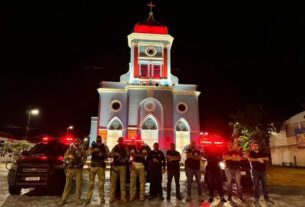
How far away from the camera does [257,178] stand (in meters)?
8.38

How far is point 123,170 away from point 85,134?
193 ft

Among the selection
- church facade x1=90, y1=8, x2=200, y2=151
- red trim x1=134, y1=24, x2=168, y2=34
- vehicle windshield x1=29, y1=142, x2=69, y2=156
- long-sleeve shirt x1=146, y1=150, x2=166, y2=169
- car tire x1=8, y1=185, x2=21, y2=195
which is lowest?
car tire x1=8, y1=185, x2=21, y2=195

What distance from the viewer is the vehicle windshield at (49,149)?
9.85 metres

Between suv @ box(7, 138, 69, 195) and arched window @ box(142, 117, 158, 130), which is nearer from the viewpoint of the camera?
suv @ box(7, 138, 69, 195)

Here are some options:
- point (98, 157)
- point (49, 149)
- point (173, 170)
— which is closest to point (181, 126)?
point (49, 149)

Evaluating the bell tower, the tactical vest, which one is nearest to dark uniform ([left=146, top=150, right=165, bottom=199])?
the tactical vest

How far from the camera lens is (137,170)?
8086 millimetres

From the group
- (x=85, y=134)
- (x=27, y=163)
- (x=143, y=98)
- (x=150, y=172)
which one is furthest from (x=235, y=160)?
(x=85, y=134)

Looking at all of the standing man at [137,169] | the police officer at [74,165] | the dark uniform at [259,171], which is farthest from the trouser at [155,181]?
the dark uniform at [259,171]

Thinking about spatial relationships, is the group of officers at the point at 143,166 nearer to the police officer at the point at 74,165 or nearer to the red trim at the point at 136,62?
the police officer at the point at 74,165

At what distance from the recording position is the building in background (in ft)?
93.6

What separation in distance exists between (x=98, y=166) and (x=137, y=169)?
1240 millimetres

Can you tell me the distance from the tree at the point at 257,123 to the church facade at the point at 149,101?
18.4ft

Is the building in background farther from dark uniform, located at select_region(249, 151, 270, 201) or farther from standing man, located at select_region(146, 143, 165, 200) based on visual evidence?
standing man, located at select_region(146, 143, 165, 200)
